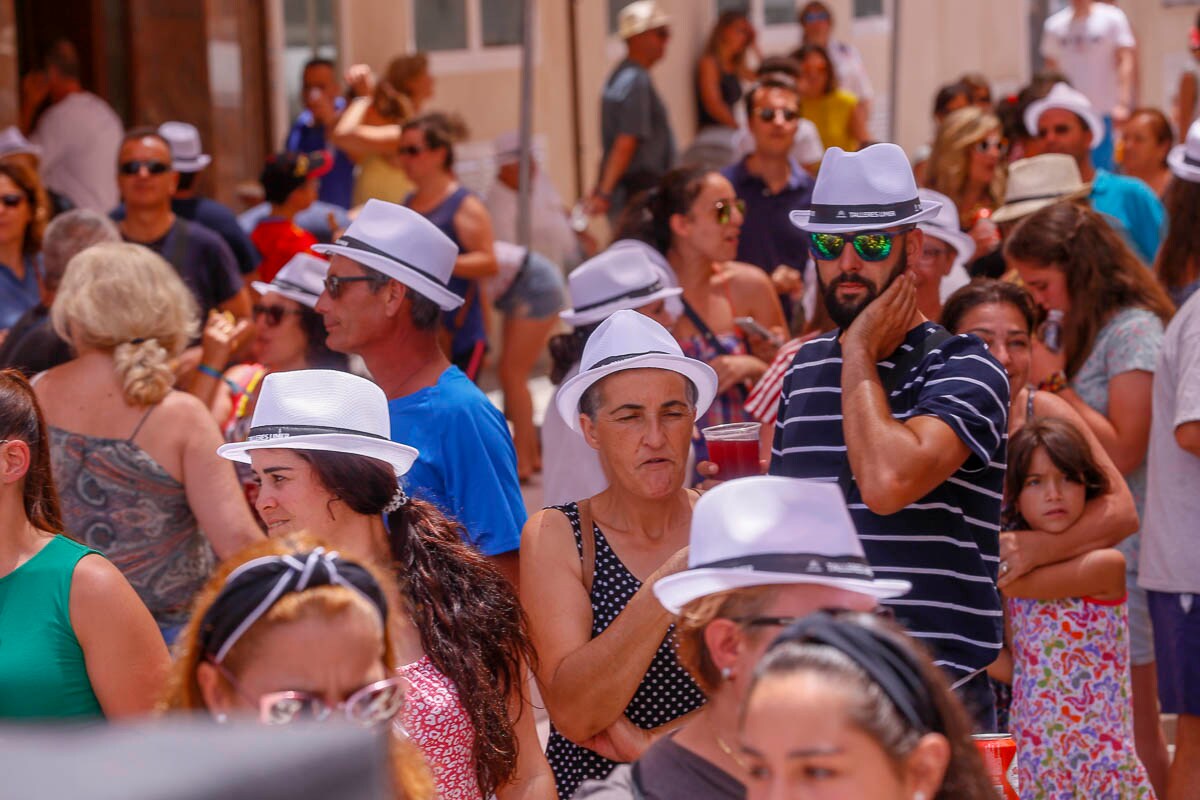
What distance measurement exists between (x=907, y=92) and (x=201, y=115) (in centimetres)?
926

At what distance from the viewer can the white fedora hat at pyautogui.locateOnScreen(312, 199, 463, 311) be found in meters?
4.57

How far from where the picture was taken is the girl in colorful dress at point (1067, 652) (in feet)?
15.2

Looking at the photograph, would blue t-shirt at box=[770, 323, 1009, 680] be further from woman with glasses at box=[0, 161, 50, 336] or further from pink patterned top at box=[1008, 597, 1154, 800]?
woman with glasses at box=[0, 161, 50, 336]

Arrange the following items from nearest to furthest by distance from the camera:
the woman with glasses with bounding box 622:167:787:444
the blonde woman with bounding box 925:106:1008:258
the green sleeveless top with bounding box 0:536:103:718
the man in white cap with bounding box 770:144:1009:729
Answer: the green sleeveless top with bounding box 0:536:103:718
the man in white cap with bounding box 770:144:1009:729
the woman with glasses with bounding box 622:167:787:444
the blonde woman with bounding box 925:106:1008:258

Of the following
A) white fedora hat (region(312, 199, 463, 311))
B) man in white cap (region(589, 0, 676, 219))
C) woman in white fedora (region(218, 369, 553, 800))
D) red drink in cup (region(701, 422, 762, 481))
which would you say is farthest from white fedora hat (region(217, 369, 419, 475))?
man in white cap (region(589, 0, 676, 219))

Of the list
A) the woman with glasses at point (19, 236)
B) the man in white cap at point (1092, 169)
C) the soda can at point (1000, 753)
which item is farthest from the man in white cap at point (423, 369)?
the man in white cap at point (1092, 169)

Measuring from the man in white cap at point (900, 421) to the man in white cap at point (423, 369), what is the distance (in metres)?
0.79

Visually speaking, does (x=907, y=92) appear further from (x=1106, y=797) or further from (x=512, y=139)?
(x=1106, y=797)

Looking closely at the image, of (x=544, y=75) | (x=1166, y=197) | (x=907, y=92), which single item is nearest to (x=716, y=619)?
(x=1166, y=197)

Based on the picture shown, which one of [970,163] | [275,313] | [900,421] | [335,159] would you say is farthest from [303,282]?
[335,159]

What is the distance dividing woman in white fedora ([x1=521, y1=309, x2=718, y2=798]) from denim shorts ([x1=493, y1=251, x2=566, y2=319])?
4.63 metres

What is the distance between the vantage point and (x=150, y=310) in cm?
468

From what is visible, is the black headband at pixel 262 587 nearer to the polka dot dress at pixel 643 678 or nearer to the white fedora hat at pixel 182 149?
the polka dot dress at pixel 643 678

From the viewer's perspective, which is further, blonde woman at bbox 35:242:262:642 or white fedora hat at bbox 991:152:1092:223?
white fedora hat at bbox 991:152:1092:223
